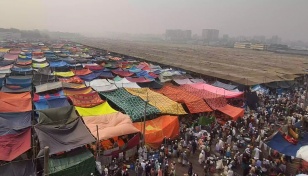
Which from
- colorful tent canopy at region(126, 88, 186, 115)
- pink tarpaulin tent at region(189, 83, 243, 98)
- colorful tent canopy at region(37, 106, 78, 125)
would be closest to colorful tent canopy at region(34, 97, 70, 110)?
colorful tent canopy at region(37, 106, 78, 125)

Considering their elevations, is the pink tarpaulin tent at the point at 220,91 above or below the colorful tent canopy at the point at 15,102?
above

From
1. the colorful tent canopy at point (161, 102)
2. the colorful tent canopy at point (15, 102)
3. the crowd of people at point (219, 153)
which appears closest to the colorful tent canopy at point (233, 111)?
the crowd of people at point (219, 153)

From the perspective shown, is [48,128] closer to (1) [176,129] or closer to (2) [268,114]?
(1) [176,129]

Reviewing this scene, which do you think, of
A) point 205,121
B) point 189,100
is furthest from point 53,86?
point 205,121

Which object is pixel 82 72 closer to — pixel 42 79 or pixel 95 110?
pixel 42 79

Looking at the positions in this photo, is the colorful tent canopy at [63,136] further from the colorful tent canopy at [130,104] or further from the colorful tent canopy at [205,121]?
the colorful tent canopy at [205,121]

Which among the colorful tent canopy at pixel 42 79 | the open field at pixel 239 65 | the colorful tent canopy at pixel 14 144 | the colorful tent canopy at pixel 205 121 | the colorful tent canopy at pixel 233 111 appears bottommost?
the colorful tent canopy at pixel 205 121

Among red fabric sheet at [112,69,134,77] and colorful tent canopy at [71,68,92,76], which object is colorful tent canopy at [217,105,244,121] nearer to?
red fabric sheet at [112,69,134,77]
